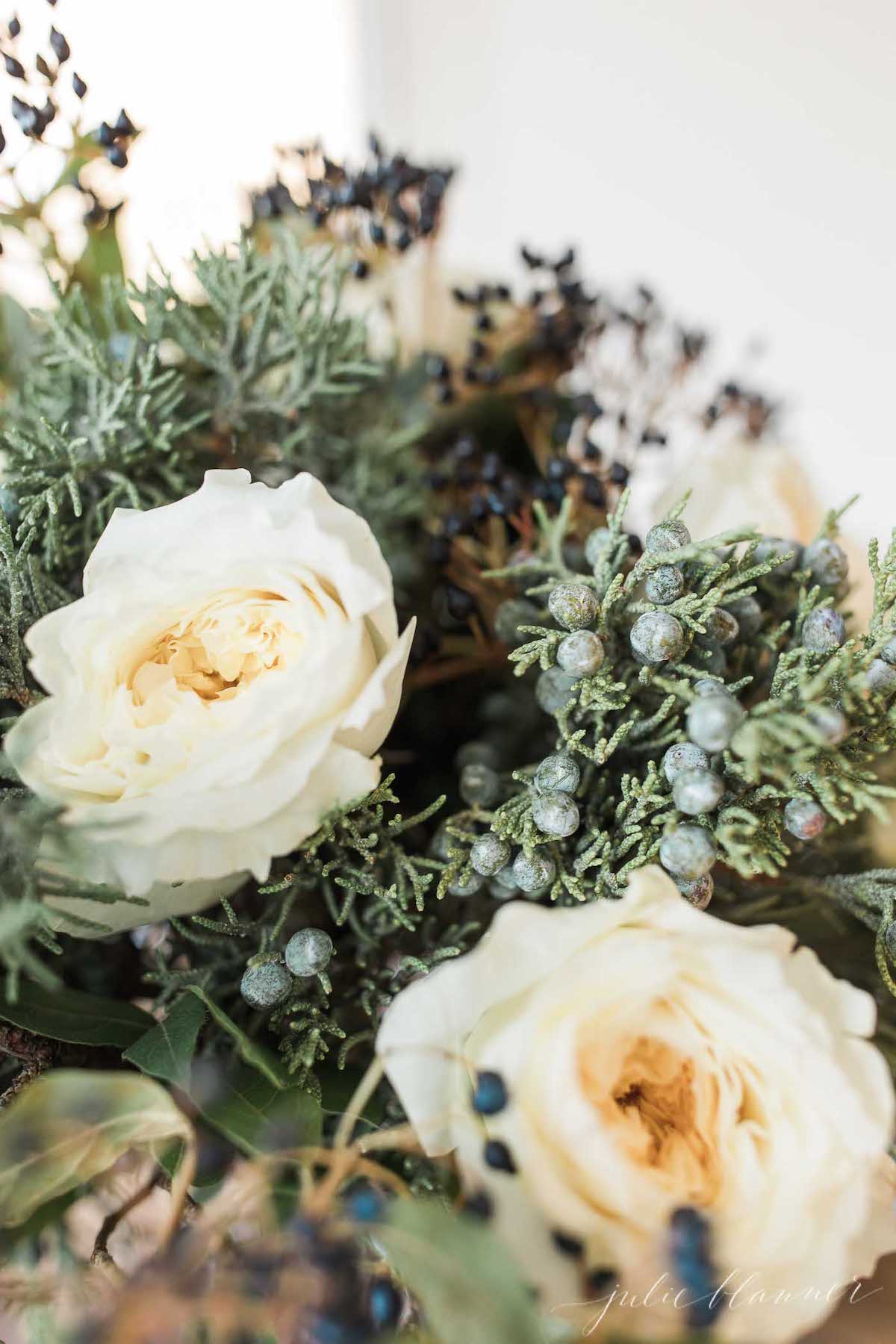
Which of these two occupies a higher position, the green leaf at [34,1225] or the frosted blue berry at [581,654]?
the frosted blue berry at [581,654]

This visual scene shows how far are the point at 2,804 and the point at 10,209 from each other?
1.00ft

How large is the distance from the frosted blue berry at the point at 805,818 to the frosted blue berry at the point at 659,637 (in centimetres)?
7

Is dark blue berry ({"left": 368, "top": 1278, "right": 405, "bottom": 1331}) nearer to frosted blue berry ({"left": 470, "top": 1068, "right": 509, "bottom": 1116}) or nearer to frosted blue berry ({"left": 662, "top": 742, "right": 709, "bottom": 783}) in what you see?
frosted blue berry ({"left": 470, "top": 1068, "right": 509, "bottom": 1116})

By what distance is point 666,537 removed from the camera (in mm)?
348

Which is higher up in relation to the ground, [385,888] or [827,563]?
[827,563]

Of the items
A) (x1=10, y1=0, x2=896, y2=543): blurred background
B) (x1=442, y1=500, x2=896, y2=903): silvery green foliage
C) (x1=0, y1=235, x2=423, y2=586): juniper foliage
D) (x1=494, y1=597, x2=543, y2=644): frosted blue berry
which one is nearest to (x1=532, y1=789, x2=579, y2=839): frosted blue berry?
(x1=442, y1=500, x2=896, y2=903): silvery green foliage

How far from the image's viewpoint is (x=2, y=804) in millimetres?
343

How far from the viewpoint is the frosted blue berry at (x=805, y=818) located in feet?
1.04

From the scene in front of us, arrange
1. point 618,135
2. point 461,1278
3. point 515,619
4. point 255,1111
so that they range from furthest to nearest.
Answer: point 618,135
point 515,619
point 255,1111
point 461,1278

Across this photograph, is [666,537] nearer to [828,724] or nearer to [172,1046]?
[828,724]

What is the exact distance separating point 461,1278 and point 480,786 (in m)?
0.20

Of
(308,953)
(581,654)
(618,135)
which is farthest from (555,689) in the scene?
(618,135)

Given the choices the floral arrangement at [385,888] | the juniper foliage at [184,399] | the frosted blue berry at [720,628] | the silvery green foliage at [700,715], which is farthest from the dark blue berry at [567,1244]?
the juniper foliage at [184,399]

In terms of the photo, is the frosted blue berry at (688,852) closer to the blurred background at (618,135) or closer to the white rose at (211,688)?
the white rose at (211,688)
